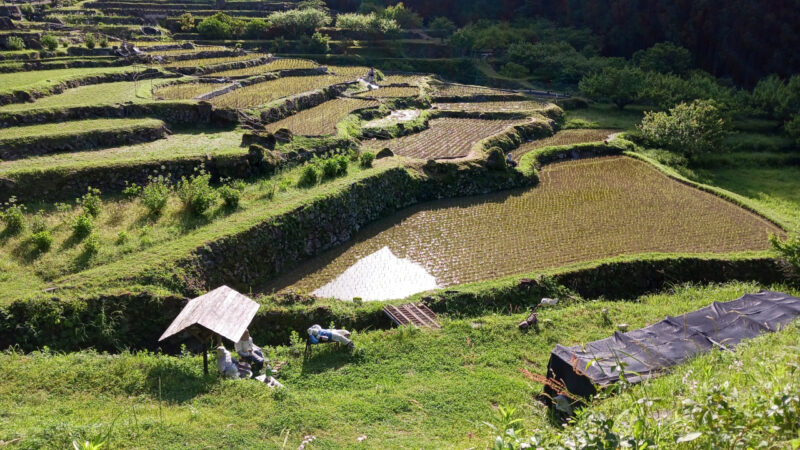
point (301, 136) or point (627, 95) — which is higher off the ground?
point (627, 95)

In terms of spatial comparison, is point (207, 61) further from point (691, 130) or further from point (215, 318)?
point (691, 130)

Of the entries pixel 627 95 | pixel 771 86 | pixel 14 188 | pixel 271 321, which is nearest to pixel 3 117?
pixel 14 188

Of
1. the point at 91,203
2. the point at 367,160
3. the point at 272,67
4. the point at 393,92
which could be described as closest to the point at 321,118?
the point at 367,160

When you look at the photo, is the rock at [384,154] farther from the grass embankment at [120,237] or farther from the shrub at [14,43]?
the shrub at [14,43]

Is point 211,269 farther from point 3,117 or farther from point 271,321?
point 3,117

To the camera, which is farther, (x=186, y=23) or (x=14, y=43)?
(x=186, y=23)

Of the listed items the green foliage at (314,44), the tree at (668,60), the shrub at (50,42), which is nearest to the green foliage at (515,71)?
the tree at (668,60)

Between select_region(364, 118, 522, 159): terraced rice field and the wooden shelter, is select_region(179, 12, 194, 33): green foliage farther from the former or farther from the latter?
the wooden shelter
